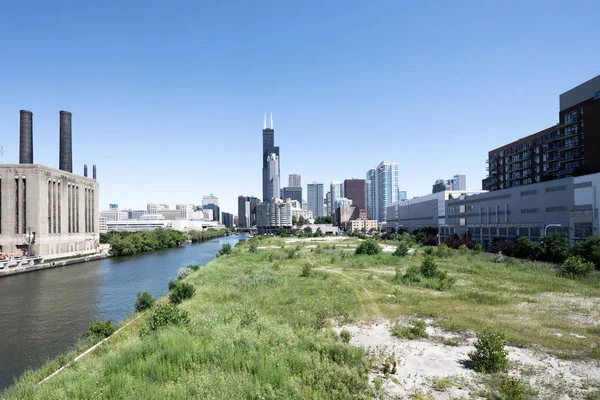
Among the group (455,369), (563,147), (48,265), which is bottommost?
(48,265)

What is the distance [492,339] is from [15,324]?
36.7 meters

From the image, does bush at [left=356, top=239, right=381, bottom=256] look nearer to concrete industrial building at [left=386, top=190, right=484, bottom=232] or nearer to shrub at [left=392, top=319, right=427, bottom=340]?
shrub at [left=392, top=319, right=427, bottom=340]

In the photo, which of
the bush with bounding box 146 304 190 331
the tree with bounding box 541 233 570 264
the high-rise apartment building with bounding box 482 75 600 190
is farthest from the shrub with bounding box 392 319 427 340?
the high-rise apartment building with bounding box 482 75 600 190

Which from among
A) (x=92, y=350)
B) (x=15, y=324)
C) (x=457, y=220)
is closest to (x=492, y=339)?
(x=92, y=350)

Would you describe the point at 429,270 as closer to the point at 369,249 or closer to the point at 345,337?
the point at 345,337

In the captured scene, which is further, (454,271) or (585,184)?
(585,184)

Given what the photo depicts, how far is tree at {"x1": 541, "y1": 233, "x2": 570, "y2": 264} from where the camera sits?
47634 mm

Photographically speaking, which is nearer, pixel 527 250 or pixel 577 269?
pixel 577 269

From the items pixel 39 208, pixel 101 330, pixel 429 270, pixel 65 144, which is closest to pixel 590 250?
pixel 429 270

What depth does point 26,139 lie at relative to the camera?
93.0 meters

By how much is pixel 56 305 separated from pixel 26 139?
78.7m

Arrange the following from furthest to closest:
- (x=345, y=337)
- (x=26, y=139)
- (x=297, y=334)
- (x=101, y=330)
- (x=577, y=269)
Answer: (x=26, y=139)
(x=577, y=269)
(x=101, y=330)
(x=345, y=337)
(x=297, y=334)

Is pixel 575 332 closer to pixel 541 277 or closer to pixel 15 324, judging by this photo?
pixel 541 277

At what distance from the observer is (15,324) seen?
2995 centimetres
